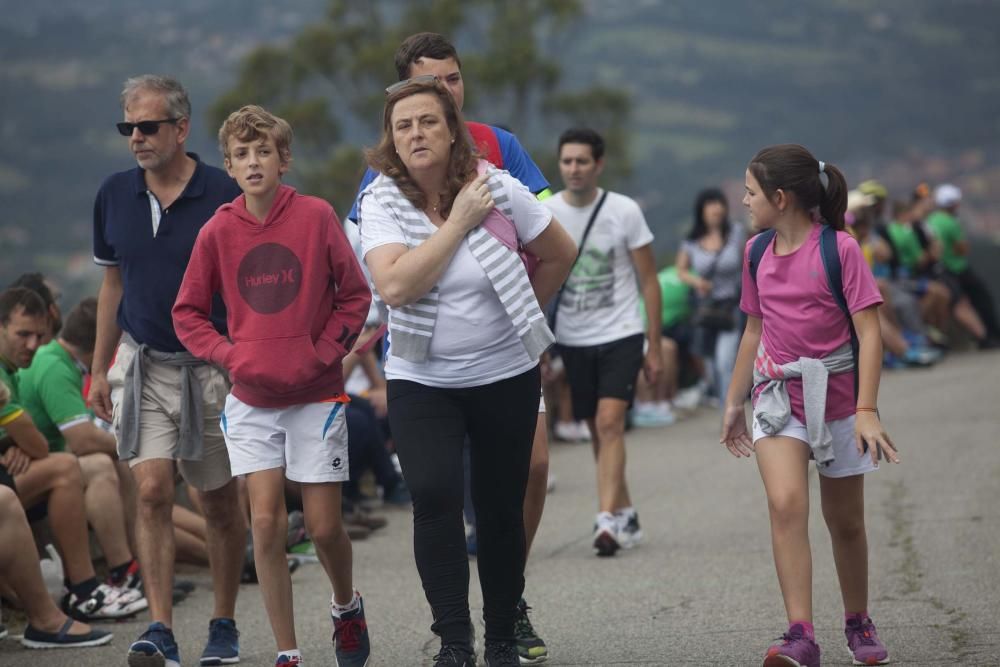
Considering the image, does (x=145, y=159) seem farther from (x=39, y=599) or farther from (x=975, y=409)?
(x=975, y=409)

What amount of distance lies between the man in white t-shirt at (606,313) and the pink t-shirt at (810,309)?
3.19 m

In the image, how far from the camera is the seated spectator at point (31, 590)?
Result: 6.63 m

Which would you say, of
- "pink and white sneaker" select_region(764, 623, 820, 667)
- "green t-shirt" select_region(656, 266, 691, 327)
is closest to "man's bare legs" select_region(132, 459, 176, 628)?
"pink and white sneaker" select_region(764, 623, 820, 667)

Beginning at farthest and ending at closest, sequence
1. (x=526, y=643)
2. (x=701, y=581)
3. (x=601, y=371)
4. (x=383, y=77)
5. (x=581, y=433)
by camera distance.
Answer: (x=383, y=77) < (x=581, y=433) < (x=601, y=371) < (x=701, y=581) < (x=526, y=643)

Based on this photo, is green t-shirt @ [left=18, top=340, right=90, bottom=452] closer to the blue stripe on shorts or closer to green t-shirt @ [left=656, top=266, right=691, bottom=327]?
the blue stripe on shorts

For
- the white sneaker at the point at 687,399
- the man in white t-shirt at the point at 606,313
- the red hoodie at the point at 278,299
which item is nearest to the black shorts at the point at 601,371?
the man in white t-shirt at the point at 606,313

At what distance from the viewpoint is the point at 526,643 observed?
5.81 m

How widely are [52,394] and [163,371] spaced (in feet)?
6.24

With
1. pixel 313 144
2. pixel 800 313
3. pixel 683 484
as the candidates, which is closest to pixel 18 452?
pixel 800 313

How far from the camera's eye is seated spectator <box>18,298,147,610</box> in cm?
778

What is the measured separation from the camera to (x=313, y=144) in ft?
146

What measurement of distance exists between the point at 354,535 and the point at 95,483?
2.26 metres

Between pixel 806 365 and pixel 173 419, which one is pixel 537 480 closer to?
pixel 806 365

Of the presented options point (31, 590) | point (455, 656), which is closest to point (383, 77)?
point (31, 590)
